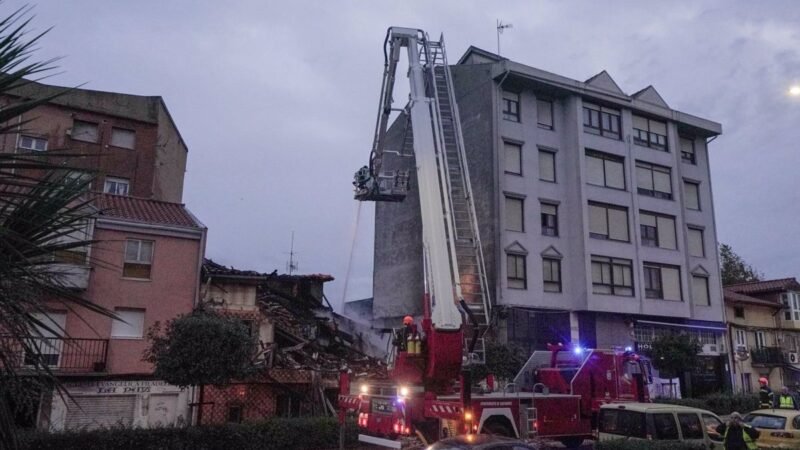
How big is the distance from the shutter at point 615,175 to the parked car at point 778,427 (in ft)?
67.3

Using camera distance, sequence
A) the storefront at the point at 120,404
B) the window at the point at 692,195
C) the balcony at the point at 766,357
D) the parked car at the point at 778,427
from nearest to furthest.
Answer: the parked car at the point at 778,427, the storefront at the point at 120,404, the window at the point at 692,195, the balcony at the point at 766,357

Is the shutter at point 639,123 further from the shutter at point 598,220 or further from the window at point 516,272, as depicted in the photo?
the window at point 516,272

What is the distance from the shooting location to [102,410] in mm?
20031

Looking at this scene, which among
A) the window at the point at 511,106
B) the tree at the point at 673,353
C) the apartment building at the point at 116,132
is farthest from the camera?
the window at the point at 511,106

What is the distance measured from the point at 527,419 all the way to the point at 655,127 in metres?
27.8

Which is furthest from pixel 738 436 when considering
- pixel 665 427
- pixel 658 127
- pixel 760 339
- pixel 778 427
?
pixel 760 339

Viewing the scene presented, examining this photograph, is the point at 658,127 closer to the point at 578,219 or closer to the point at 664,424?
the point at 578,219

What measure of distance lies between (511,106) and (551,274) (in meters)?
8.97

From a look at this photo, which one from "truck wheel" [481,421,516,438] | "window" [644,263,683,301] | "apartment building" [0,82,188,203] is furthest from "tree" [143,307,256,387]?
"window" [644,263,683,301]

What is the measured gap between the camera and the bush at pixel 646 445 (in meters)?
11.7

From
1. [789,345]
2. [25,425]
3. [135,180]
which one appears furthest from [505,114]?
[789,345]

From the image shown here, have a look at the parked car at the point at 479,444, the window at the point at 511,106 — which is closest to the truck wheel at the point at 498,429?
the parked car at the point at 479,444

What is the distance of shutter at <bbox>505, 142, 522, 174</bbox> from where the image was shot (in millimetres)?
31203

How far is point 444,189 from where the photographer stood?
2002cm
